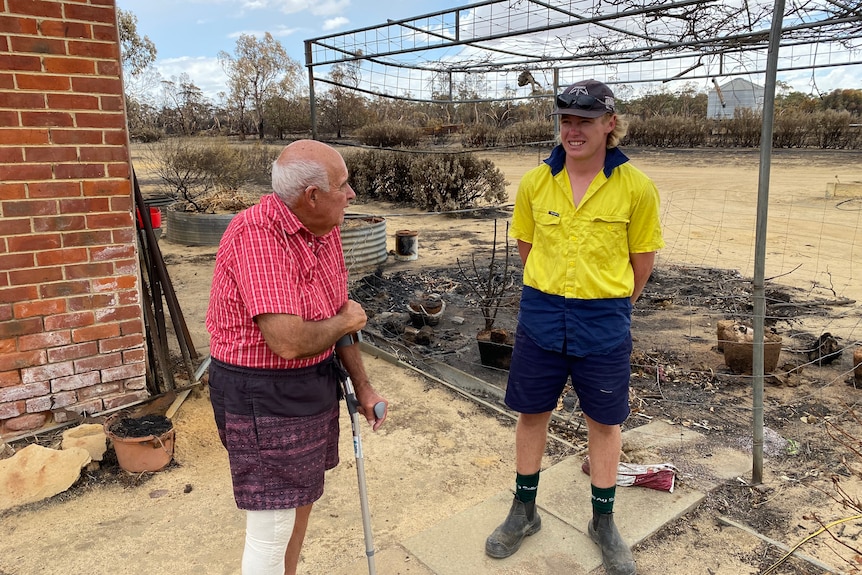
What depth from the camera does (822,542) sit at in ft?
8.76

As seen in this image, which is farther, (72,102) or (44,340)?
(44,340)

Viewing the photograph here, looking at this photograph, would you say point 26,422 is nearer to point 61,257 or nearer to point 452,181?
point 61,257

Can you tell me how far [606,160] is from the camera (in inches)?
93.5

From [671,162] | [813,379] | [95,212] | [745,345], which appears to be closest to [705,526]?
[745,345]

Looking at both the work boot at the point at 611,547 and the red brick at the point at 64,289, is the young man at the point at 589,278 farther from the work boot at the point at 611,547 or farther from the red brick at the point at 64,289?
the red brick at the point at 64,289

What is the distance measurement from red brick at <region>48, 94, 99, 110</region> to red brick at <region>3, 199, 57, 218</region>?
34cm

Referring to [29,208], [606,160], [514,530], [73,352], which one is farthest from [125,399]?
[606,160]

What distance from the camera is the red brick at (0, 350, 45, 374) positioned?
3.29 m

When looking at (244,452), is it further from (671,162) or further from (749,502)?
(671,162)

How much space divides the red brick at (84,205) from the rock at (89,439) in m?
1.20

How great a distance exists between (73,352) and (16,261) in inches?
23.5

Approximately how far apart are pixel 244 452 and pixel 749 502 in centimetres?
252

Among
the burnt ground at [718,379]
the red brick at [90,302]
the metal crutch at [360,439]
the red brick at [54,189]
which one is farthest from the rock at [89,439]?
the burnt ground at [718,379]

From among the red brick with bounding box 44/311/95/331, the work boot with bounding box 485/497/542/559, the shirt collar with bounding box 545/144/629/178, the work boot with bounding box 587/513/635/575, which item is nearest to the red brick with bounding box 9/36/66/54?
the red brick with bounding box 44/311/95/331
